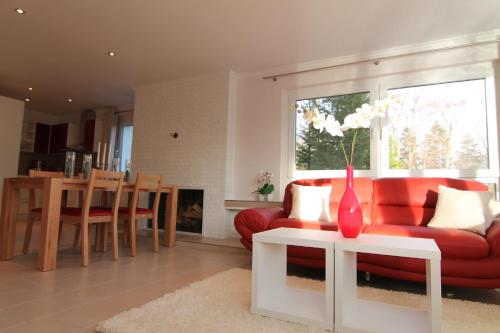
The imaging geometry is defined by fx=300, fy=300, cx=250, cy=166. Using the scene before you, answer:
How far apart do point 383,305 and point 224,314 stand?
0.89 meters

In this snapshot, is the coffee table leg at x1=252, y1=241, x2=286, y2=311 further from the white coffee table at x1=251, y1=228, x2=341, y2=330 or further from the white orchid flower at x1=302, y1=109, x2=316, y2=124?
the white orchid flower at x1=302, y1=109, x2=316, y2=124

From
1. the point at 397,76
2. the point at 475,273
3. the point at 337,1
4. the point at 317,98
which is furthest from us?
the point at 317,98

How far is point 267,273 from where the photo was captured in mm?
1735

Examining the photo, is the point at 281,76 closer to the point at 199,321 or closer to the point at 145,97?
the point at 145,97

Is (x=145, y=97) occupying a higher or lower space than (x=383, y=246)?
higher

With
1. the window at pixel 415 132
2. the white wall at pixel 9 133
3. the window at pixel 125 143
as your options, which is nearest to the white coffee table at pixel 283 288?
the window at pixel 415 132

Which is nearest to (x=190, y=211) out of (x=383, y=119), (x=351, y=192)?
(x=383, y=119)

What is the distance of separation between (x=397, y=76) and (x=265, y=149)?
1920mm

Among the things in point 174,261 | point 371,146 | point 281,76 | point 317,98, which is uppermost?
point 281,76

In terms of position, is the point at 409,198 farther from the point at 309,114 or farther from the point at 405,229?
the point at 309,114

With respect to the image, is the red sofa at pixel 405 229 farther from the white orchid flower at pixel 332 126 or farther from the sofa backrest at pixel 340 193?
the white orchid flower at pixel 332 126

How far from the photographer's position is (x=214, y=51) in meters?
3.91

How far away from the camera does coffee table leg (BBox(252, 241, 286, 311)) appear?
5.44 ft

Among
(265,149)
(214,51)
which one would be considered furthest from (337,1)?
(265,149)
